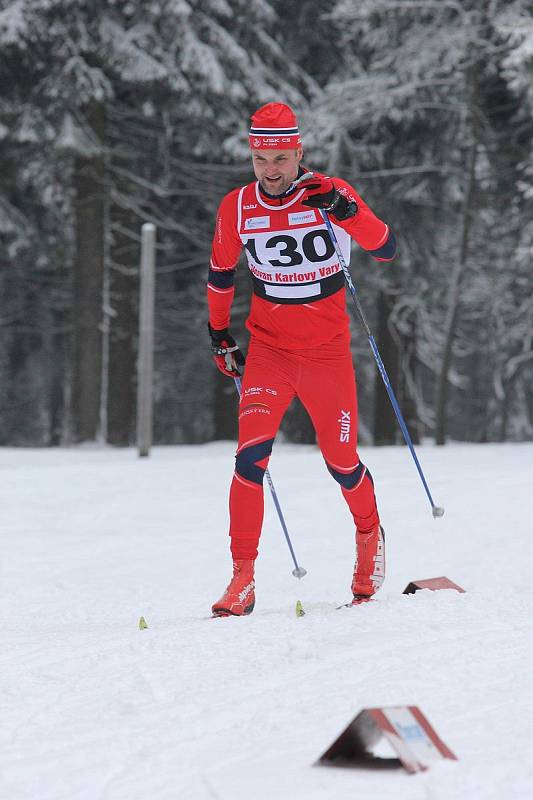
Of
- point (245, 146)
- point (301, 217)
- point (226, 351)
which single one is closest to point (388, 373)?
point (245, 146)

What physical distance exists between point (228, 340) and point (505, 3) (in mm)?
12144

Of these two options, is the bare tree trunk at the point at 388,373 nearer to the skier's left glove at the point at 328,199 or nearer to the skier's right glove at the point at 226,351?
the skier's right glove at the point at 226,351

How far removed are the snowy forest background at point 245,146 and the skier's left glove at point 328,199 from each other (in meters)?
10.0

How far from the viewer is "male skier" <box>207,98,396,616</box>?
5.14 metres

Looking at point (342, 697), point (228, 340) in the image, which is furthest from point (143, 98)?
point (342, 697)

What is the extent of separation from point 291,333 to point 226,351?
0.51m

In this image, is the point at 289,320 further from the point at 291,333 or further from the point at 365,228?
the point at 365,228

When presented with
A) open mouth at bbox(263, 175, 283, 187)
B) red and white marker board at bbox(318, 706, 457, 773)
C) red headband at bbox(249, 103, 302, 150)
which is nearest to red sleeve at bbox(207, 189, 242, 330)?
open mouth at bbox(263, 175, 283, 187)

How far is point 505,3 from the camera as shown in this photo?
15.8 meters

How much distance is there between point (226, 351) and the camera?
5.73 m

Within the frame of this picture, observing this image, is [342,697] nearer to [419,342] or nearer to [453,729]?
[453,729]

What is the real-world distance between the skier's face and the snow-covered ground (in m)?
2.09

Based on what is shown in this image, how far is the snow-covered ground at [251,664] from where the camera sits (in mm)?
2934

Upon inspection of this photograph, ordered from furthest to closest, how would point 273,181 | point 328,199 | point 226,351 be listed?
point 226,351 < point 273,181 < point 328,199
